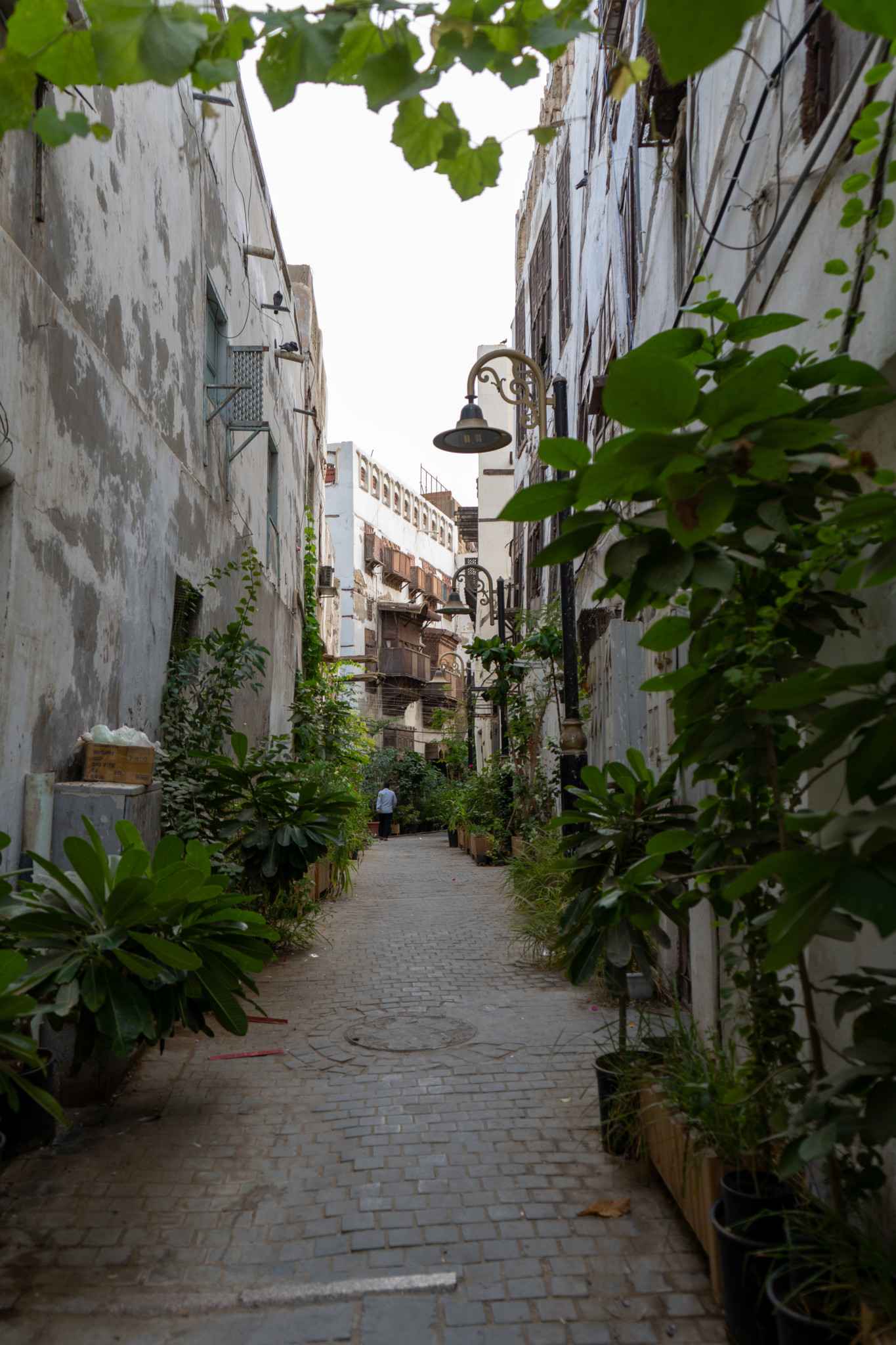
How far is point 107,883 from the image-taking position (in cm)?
413

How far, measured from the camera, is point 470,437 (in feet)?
28.6

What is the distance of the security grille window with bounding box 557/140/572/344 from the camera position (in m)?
13.9

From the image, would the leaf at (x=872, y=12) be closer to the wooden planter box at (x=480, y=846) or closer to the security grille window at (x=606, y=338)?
the security grille window at (x=606, y=338)

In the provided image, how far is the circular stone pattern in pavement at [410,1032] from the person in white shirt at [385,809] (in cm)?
1881

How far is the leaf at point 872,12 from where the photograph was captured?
1.29 metres

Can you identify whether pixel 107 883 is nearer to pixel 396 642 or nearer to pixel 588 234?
pixel 588 234

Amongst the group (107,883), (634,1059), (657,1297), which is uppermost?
(107,883)

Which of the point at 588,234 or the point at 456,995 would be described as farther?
the point at 588,234

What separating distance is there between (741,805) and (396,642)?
39355mm

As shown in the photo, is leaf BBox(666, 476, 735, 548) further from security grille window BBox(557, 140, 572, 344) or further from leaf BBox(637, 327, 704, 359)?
security grille window BBox(557, 140, 572, 344)

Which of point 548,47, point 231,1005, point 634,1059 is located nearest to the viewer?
point 548,47

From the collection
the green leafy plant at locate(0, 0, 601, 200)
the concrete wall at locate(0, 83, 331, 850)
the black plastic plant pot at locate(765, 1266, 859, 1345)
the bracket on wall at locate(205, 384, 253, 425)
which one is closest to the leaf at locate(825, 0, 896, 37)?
the green leafy plant at locate(0, 0, 601, 200)

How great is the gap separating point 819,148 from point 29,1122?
492 centimetres

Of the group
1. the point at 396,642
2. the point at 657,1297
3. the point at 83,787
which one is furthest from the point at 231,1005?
the point at 396,642
